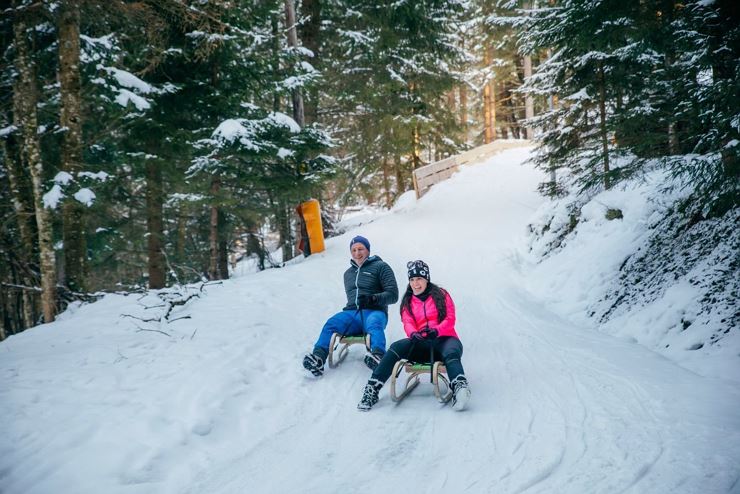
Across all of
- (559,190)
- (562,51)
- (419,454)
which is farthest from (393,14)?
(419,454)

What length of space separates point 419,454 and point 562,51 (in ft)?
27.8

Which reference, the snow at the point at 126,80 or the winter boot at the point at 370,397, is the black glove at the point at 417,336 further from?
the snow at the point at 126,80

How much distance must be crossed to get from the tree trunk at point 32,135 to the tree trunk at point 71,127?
16.0 inches

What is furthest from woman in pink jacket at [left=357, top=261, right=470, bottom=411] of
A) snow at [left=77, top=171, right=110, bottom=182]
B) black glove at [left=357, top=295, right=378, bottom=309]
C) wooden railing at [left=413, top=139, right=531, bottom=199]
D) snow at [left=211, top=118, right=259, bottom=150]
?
wooden railing at [left=413, top=139, right=531, bottom=199]

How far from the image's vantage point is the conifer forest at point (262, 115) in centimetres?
503

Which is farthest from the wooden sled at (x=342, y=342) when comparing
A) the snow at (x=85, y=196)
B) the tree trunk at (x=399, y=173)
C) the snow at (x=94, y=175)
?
the tree trunk at (x=399, y=173)

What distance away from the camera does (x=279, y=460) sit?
3246 millimetres

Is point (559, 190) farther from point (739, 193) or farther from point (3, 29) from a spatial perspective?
point (3, 29)

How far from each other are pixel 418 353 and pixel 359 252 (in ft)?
5.67

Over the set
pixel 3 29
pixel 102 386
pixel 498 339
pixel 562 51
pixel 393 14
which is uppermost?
pixel 393 14

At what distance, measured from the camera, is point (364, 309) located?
5340 mm

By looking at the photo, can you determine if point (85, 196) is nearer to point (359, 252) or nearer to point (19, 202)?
point (19, 202)

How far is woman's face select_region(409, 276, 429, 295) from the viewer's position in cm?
451

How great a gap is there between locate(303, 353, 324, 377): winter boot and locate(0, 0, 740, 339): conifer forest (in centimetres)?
429
